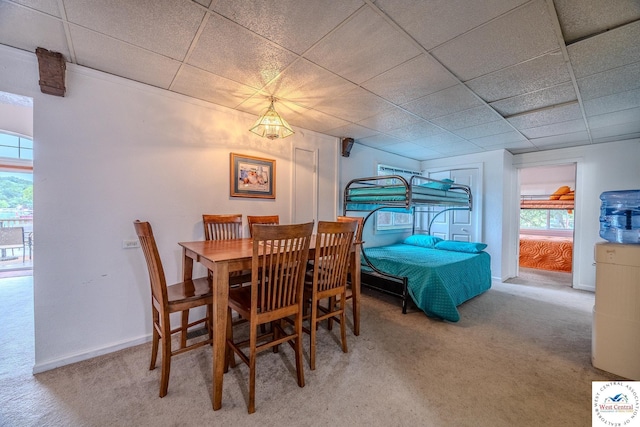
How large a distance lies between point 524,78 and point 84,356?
4.30 metres

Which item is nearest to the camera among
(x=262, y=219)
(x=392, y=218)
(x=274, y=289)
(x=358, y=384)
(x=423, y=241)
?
(x=274, y=289)

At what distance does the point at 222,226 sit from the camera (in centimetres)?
272

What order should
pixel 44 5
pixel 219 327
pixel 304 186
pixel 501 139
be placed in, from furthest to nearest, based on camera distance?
pixel 501 139, pixel 304 186, pixel 219 327, pixel 44 5

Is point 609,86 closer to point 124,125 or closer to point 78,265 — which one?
point 124,125

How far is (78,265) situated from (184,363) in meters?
1.17

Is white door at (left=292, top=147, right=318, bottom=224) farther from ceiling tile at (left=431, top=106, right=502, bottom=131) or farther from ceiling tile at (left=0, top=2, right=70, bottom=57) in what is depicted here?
ceiling tile at (left=0, top=2, right=70, bottom=57)

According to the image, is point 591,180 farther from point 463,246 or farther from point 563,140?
point 463,246

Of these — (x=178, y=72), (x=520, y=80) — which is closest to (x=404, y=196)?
(x=520, y=80)

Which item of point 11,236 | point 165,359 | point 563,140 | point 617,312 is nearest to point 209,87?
point 165,359

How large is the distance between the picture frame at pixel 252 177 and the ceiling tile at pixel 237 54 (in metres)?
0.94

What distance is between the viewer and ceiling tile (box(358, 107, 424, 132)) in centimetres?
293

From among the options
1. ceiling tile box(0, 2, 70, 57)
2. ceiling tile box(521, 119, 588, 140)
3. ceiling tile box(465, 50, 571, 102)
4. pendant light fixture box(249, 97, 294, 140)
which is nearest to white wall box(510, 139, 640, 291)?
ceiling tile box(521, 119, 588, 140)

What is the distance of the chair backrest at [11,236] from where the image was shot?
4571mm

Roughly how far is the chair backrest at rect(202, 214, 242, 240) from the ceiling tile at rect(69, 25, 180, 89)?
1.32 m
